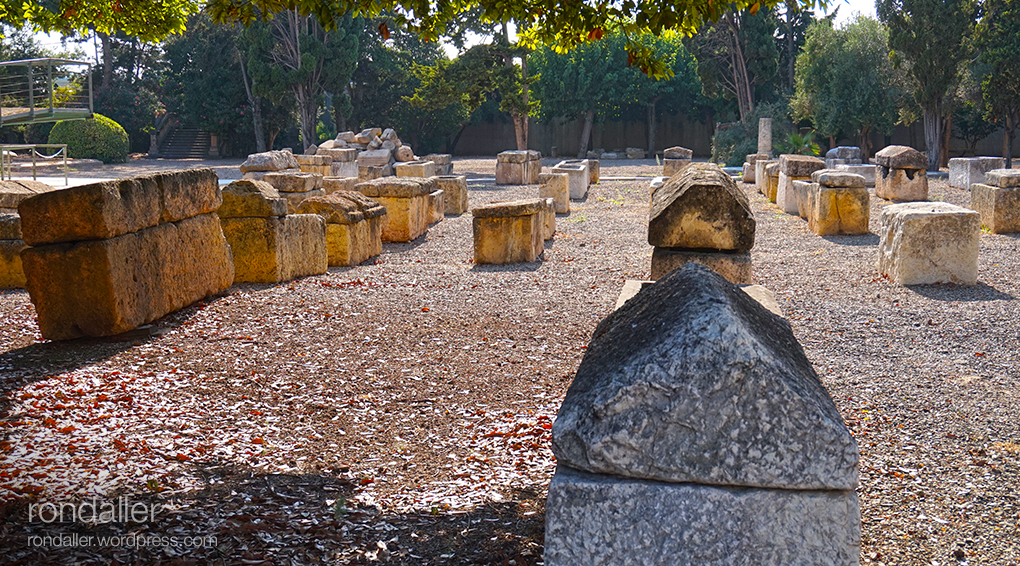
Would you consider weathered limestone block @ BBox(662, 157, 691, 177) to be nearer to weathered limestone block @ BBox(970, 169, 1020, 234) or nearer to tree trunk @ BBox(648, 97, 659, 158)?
weathered limestone block @ BBox(970, 169, 1020, 234)

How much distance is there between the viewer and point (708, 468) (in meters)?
1.79

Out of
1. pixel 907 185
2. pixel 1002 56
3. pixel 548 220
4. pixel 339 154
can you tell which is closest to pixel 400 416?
pixel 548 220

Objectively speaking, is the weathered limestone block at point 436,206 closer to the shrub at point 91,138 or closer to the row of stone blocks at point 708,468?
the row of stone blocks at point 708,468

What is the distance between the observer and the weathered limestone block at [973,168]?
1747 centimetres

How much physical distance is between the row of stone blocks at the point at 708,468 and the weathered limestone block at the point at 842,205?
36.1ft

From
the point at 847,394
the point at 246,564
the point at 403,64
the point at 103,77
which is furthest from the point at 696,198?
the point at 103,77

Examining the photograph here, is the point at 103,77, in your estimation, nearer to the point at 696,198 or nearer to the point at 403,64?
the point at 403,64

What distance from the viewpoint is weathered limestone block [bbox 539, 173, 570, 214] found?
15.4 m

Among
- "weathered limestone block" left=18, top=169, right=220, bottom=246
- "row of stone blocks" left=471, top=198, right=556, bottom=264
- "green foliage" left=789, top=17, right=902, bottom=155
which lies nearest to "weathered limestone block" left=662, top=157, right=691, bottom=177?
"green foliage" left=789, top=17, right=902, bottom=155

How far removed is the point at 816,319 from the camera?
6.84 metres

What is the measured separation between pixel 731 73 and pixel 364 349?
27.7 meters

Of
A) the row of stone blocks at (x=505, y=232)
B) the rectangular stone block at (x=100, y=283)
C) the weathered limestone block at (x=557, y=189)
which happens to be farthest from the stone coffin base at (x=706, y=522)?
the weathered limestone block at (x=557, y=189)

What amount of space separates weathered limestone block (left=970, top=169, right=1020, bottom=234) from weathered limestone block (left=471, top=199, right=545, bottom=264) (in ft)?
21.8

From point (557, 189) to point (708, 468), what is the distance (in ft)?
45.5
